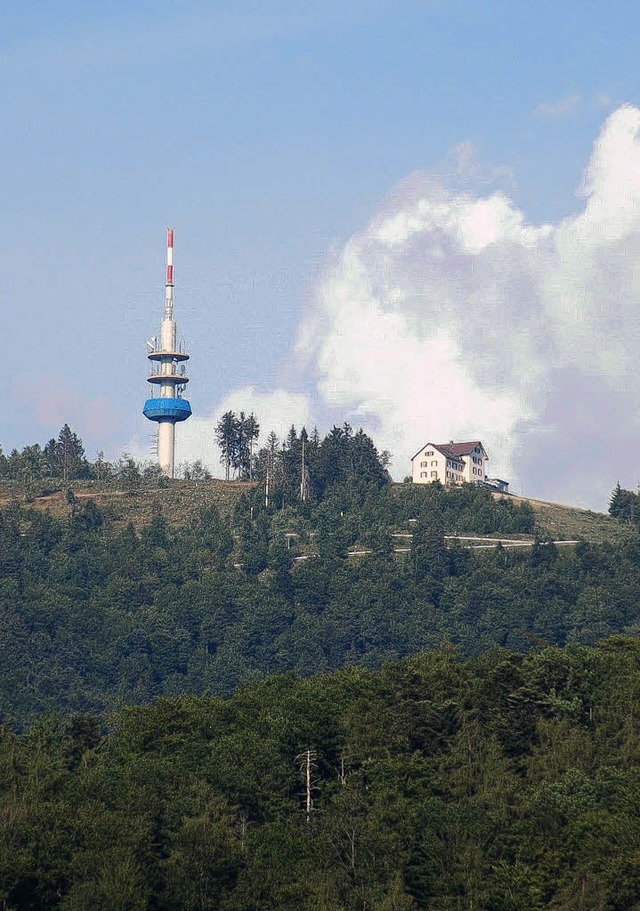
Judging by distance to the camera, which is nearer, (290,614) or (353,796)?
(353,796)

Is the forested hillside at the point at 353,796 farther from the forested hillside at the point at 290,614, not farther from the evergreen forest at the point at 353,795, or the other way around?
the forested hillside at the point at 290,614

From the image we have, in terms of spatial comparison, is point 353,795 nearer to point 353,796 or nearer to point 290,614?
point 353,796

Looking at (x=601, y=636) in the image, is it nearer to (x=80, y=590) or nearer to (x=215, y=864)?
(x=80, y=590)

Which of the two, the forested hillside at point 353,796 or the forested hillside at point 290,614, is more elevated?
the forested hillside at point 290,614

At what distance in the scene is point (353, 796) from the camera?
279ft

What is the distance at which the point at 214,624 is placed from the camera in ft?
619

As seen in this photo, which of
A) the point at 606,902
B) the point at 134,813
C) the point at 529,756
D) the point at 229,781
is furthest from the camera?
the point at 529,756

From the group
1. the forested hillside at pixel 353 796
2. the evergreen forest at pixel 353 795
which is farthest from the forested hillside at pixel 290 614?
the forested hillside at pixel 353 796

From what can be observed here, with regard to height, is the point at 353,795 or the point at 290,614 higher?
the point at 290,614

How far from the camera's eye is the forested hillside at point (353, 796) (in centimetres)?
7575

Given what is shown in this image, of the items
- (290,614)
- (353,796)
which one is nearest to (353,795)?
(353,796)

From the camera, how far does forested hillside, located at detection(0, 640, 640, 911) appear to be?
75.8 metres

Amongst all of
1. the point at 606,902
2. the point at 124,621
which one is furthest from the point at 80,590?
the point at 606,902

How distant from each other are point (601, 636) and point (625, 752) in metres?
90.4
